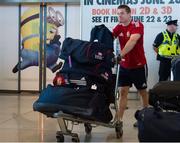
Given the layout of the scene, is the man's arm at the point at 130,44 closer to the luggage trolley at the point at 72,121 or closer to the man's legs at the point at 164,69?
the luggage trolley at the point at 72,121

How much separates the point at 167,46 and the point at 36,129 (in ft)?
13.5

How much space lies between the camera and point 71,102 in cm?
442

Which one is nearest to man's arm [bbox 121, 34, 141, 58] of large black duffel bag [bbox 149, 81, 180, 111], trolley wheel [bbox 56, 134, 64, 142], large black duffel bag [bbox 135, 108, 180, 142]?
trolley wheel [bbox 56, 134, 64, 142]

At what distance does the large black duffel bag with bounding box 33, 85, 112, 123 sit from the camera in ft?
14.4

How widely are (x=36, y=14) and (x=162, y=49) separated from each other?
3.25 m

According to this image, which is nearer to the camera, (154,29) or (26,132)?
(26,132)

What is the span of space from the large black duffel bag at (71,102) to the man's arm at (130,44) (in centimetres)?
88

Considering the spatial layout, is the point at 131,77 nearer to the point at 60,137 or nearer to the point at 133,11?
the point at 60,137

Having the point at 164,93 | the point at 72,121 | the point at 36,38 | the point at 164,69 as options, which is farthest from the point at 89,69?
the point at 36,38

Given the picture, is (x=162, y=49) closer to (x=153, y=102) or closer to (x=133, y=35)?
(x=133, y=35)

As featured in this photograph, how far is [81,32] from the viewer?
9.39 m

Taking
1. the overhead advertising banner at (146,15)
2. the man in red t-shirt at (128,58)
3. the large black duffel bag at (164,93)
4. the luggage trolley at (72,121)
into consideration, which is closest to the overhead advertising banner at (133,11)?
the overhead advertising banner at (146,15)

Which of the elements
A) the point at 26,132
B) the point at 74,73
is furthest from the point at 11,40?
the point at 74,73

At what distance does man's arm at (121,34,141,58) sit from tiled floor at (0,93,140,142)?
3.32ft
